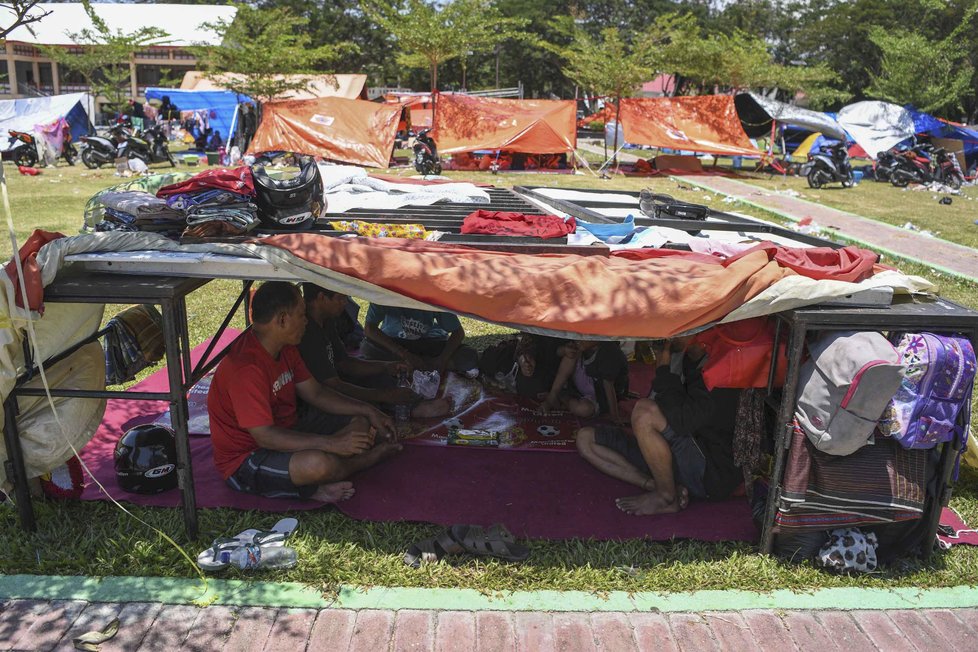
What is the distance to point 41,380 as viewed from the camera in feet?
11.5

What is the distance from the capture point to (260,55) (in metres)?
21.2

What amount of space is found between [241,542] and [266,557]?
0.16 metres

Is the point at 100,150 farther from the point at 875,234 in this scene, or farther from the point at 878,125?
the point at 878,125

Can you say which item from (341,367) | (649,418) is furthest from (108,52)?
(649,418)

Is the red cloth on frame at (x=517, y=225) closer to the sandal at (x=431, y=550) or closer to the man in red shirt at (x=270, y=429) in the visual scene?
the man in red shirt at (x=270, y=429)

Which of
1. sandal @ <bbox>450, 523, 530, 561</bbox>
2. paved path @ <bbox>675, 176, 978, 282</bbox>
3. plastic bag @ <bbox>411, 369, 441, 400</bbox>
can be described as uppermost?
paved path @ <bbox>675, 176, 978, 282</bbox>

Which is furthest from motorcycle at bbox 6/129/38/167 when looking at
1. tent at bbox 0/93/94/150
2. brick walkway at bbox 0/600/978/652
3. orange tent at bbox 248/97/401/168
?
brick walkway at bbox 0/600/978/652

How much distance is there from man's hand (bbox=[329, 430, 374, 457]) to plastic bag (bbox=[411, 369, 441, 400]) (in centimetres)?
123

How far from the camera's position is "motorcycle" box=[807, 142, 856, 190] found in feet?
60.0

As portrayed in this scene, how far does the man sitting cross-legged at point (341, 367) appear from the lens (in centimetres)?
457

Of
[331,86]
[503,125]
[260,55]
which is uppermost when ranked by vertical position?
[260,55]

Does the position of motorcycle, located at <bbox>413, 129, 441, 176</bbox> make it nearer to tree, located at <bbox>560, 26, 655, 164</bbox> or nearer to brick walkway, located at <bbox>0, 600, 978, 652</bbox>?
tree, located at <bbox>560, 26, 655, 164</bbox>

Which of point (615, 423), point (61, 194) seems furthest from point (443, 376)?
point (61, 194)

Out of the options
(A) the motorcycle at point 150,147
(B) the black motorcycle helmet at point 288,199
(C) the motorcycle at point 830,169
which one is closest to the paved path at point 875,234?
(C) the motorcycle at point 830,169
